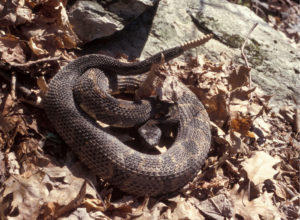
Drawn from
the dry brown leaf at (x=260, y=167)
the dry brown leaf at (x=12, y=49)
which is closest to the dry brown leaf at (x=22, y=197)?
the dry brown leaf at (x=12, y=49)

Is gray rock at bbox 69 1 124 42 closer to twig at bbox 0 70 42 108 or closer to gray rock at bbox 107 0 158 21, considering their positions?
gray rock at bbox 107 0 158 21

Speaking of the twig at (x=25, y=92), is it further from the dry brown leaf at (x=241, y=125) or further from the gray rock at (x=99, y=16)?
the dry brown leaf at (x=241, y=125)

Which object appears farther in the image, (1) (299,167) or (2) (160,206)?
(1) (299,167)

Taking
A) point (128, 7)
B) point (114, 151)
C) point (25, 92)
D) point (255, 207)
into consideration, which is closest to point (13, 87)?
point (25, 92)

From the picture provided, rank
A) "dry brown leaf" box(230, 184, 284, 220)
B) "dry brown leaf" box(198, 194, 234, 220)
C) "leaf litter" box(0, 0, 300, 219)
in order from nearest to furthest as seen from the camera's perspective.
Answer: "leaf litter" box(0, 0, 300, 219)
"dry brown leaf" box(198, 194, 234, 220)
"dry brown leaf" box(230, 184, 284, 220)

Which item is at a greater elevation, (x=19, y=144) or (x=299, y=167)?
(x=299, y=167)

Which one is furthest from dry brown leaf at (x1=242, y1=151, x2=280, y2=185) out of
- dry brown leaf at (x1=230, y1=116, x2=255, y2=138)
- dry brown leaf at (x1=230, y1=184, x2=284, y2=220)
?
dry brown leaf at (x1=230, y1=116, x2=255, y2=138)

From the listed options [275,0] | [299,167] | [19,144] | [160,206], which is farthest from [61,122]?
[275,0]

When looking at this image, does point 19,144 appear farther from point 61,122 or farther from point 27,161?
point 61,122
